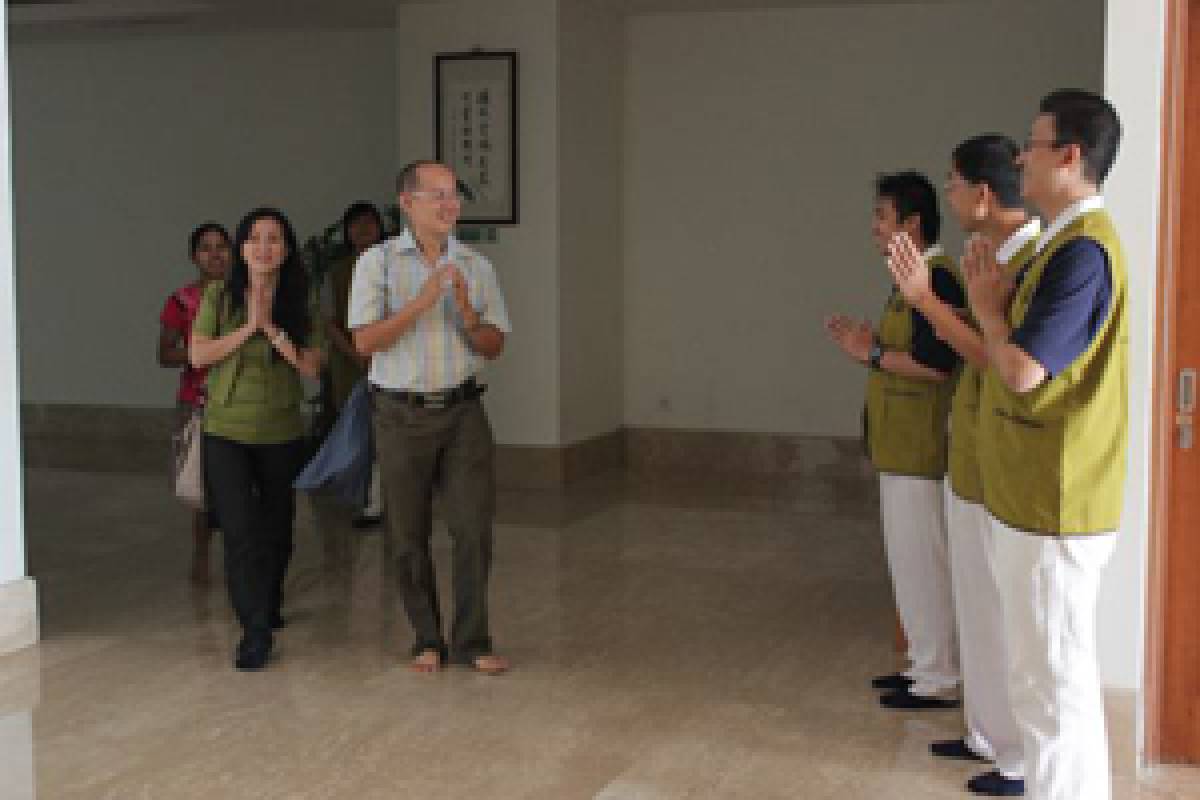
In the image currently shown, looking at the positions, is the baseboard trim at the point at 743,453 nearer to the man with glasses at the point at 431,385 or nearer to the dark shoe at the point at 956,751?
the man with glasses at the point at 431,385

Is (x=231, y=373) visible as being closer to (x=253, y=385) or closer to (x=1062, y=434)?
(x=253, y=385)

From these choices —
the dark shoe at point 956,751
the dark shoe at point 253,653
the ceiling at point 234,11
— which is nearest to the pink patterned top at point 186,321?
the dark shoe at point 253,653

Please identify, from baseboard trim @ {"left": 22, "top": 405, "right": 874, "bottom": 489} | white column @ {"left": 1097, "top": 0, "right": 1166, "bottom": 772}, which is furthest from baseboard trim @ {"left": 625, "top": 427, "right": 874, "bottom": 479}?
white column @ {"left": 1097, "top": 0, "right": 1166, "bottom": 772}

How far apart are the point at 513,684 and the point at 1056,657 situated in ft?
7.06

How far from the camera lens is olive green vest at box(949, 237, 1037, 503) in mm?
3914

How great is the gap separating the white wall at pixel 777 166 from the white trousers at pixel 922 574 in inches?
184

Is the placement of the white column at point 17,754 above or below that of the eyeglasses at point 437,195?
below

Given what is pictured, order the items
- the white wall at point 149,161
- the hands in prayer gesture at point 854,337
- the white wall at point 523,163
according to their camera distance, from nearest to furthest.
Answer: the hands in prayer gesture at point 854,337 < the white wall at point 523,163 < the white wall at point 149,161

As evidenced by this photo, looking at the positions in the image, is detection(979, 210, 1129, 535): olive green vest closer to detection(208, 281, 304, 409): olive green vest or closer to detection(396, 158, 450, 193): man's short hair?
detection(396, 158, 450, 193): man's short hair

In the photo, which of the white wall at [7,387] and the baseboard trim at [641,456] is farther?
the baseboard trim at [641,456]

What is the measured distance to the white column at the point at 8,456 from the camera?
5551mm

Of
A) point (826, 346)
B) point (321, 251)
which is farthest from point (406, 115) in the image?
point (826, 346)

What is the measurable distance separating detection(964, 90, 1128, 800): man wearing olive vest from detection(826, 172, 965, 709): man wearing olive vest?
112 cm

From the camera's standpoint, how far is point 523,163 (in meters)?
9.21
